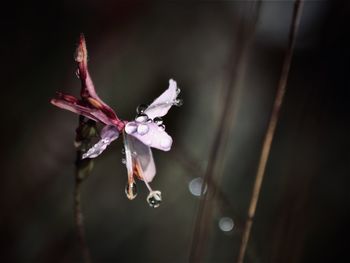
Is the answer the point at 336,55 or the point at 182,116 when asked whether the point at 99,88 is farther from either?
the point at 336,55

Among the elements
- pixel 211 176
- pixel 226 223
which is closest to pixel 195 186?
pixel 226 223

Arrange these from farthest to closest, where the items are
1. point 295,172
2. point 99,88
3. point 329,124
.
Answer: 1. point 99,88
2. point 329,124
3. point 295,172

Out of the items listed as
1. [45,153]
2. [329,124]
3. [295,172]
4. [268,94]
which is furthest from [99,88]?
[295,172]

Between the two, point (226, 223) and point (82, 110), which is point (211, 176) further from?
point (226, 223)

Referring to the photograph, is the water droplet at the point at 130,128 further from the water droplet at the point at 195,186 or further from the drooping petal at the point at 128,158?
the water droplet at the point at 195,186

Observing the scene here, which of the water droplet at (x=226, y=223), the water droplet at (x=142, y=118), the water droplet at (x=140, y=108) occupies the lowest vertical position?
the water droplet at (x=226, y=223)

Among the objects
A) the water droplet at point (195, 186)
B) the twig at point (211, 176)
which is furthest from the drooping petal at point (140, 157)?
the water droplet at point (195, 186)
